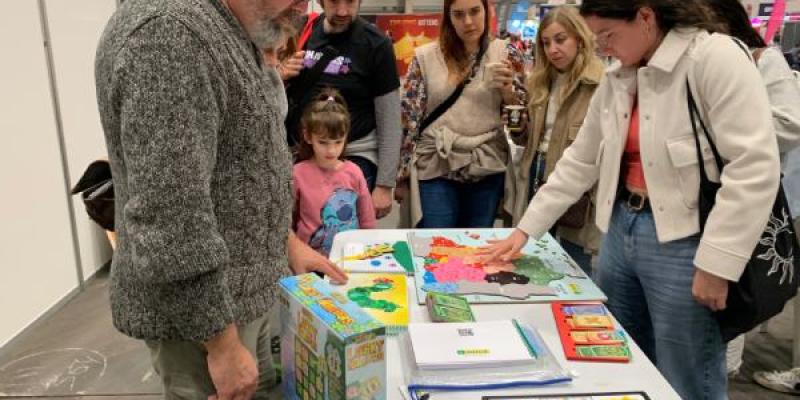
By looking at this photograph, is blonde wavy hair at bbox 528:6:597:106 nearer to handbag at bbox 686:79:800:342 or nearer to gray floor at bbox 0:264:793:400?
handbag at bbox 686:79:800:342

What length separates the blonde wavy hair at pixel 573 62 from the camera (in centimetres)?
211

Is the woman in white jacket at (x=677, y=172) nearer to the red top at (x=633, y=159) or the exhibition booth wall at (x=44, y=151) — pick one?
the red top at (x=633, y=159)

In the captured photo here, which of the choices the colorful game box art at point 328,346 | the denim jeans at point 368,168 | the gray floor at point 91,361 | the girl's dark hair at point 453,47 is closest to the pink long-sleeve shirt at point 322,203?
the denim jeans at point 368,168

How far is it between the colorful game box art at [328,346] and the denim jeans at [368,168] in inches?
47.9

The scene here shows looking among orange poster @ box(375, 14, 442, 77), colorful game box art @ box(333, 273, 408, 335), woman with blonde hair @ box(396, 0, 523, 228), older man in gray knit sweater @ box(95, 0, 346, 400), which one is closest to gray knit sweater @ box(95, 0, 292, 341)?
older man in gray knit sweater @ box(95, 0, 346, 400)

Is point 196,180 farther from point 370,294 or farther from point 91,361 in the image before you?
point 91,361

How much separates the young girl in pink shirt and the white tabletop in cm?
79

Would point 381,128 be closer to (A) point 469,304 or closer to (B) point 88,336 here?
(A) point 469,304

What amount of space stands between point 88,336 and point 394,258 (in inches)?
73.2

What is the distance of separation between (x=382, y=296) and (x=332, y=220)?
73 cm

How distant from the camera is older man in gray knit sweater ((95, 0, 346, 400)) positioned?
2.59 feet

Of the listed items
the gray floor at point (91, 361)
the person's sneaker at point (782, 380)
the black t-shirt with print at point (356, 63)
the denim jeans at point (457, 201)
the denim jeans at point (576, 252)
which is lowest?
the person's sneaker at point (782, 380)

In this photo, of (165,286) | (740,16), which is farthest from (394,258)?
(740,16)

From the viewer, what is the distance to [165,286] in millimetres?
864
